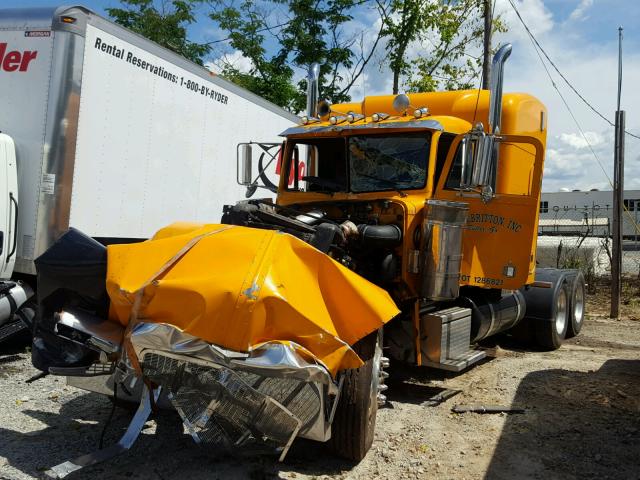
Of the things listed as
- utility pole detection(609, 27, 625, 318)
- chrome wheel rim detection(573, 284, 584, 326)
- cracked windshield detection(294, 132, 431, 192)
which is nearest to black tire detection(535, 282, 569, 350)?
chrome wheel rim detection(573, 284, 584, 326)

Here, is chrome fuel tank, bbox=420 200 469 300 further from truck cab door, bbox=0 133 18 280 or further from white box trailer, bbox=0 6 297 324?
truck cab door, bbox=0 133 18 280

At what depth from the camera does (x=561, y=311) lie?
914cm

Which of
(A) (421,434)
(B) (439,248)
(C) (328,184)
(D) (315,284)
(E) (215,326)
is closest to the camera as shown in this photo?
(E) (215,326)

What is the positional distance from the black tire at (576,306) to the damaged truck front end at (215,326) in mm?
6567

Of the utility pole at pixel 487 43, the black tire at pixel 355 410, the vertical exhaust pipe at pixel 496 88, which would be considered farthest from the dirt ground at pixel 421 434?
the utility pole at pixel 487 43

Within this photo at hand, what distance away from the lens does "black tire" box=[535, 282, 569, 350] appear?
8.48 metres

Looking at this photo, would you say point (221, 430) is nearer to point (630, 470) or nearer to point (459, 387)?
point (630, 470)

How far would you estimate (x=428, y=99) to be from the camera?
7117mm

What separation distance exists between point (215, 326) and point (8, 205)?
13.6ft

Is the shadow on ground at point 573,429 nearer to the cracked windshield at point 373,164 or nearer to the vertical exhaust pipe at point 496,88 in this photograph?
the cracked windshield at point 373,164

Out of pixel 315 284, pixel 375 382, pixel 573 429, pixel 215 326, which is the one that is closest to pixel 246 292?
pixel 215 326

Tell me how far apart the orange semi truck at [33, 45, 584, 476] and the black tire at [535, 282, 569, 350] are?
1.98m

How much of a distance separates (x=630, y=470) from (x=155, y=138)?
603 cm

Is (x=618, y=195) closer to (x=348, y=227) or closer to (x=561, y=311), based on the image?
(x=561, y=311)
